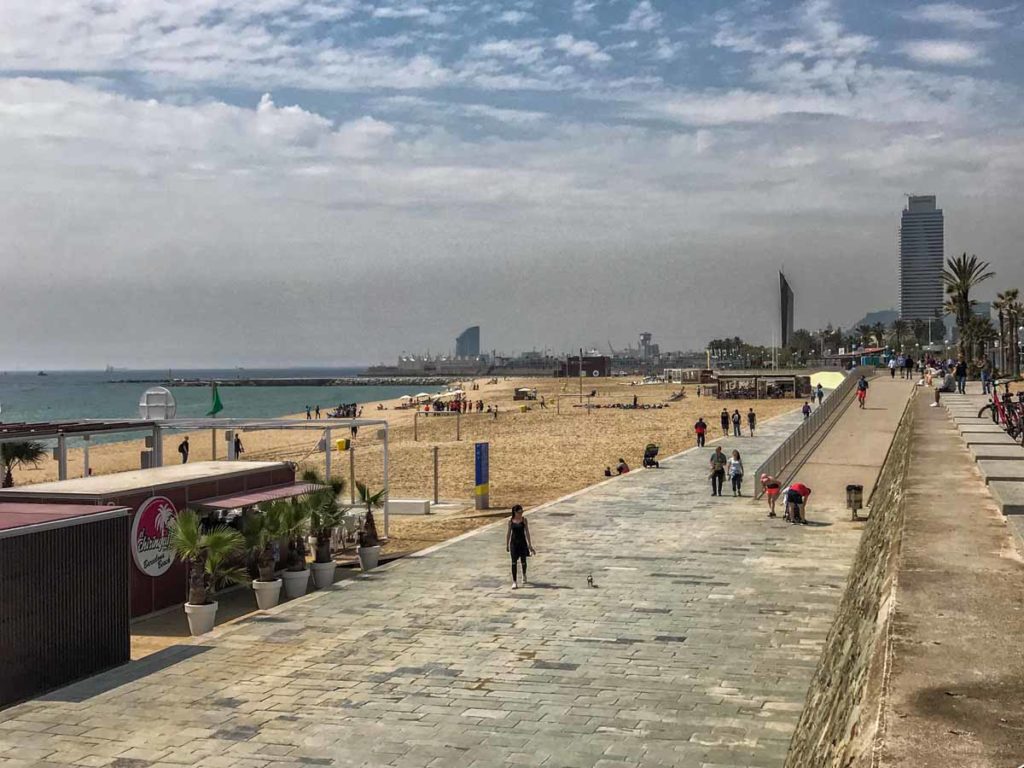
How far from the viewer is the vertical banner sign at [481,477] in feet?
80.3

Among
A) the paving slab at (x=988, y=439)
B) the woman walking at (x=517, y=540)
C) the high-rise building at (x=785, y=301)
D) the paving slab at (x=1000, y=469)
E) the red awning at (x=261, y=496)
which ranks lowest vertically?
the woman walking at (x=517, y=540)

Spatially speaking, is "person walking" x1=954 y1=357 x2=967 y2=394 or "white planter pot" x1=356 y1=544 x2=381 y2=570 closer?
"white planter pot" x1=356 y1=544 x2=381 y2=570

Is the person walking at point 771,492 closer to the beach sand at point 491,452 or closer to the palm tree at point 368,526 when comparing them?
the beach sand at point 491,452

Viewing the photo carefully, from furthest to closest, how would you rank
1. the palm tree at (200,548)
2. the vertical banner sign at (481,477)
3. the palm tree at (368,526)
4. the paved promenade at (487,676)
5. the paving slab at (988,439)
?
the vertical banner sign at (481,477) → the palm tree at (368,526) → the paving slab at (988,439) → the palm tree at (200,548) → the paved promenade at (487,676)

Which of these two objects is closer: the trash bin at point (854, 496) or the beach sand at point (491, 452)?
the trash bin at point (854, 496)

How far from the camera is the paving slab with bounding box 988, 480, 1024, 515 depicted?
28.3 ft

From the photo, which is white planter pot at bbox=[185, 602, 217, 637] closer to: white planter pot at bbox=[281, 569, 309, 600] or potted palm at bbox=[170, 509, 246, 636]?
potted palm at bbox=[170, 509, 246, 636]

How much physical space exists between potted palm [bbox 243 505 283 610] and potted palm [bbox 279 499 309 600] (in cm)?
15

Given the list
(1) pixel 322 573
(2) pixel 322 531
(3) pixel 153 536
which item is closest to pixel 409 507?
(2) pixel 322 531

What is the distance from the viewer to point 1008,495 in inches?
373

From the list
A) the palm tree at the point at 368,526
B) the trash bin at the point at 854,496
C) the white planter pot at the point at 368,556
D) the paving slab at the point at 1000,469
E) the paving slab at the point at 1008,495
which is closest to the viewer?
the paving slab at the point at 1008,495

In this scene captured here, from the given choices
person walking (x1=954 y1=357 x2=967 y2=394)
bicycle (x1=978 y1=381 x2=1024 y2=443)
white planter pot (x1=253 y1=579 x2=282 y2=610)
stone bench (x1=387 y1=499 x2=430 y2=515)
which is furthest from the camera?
person walking (x1=954 y1=357 x2=967 y2=394)

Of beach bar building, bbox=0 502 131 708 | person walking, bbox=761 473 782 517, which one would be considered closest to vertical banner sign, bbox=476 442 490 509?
person walking, bbox=761 473 782 517

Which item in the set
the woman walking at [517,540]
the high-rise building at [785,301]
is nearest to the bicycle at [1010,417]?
the woman walking at [517,540]
